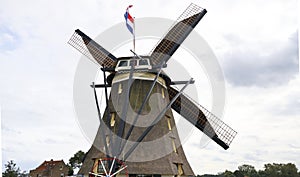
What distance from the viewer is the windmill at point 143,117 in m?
11.8

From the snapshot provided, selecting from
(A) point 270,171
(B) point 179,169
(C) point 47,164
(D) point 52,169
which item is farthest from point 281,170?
(B) point 179,169

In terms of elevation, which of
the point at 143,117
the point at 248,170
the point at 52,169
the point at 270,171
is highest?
the point at 52,169

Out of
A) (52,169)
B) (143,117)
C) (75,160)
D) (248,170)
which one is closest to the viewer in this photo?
(143,117)

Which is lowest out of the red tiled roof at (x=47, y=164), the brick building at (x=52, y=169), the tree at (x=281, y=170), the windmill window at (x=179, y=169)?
the windmill window at (x=179, y=169)

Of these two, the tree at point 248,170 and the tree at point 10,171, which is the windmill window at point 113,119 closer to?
the tree at point 10,171

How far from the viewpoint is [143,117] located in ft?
42.3

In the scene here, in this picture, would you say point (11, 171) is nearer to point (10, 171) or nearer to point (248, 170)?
point (10, 171)

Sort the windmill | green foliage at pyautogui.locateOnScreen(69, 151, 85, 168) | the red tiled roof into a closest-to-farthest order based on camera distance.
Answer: the windmill → green foliage at pyautogui.locateOnScreen(69, 151, 85, 168) → the red tiled roof

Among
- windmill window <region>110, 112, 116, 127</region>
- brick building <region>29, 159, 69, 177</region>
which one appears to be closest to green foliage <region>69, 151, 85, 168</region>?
brick building <region>29, 159, 69, 177</region>

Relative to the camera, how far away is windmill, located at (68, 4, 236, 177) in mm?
11789

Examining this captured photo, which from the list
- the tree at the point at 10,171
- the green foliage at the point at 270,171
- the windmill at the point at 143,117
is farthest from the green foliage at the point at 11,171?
the green foliage at the point at 270,171

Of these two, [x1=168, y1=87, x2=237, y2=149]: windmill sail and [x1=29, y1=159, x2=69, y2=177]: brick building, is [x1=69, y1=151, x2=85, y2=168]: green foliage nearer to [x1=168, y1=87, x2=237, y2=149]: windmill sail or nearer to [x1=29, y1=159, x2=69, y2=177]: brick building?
[x1=29, y1=159, x2=69, y2=177]: brick building

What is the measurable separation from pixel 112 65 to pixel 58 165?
103ft

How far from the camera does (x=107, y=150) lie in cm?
1164
